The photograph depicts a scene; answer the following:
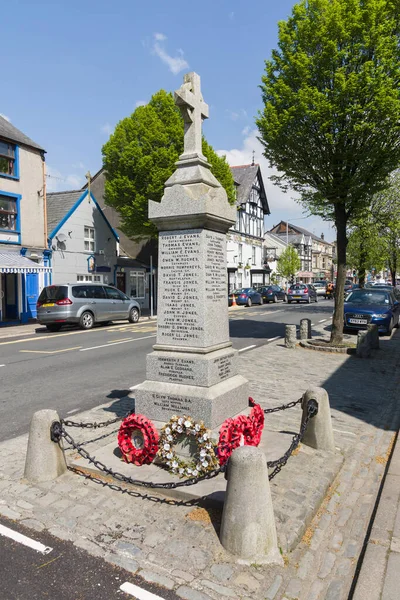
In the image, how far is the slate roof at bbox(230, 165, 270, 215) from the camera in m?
48.2

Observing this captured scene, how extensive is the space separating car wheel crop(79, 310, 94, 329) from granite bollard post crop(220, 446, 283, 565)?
53.7 ft

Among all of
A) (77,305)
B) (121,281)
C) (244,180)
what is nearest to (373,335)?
(77,305)

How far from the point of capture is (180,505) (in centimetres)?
388

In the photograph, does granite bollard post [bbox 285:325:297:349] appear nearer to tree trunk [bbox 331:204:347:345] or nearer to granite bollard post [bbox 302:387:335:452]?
tree trunk [bbox 331:204:347:345]

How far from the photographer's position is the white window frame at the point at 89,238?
27.7 meters

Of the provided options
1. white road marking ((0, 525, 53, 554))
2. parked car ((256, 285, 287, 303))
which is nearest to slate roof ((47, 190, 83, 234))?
parked car ((256, 285, 287, 303))

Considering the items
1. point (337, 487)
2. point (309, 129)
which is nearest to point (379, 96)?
point (309, 129)

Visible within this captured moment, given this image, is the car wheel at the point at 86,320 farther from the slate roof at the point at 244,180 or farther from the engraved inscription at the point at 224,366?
the slate roof at the point at 244,180

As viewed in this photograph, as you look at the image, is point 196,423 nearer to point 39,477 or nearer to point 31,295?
point 39,477

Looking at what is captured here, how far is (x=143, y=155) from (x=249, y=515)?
1006 inches

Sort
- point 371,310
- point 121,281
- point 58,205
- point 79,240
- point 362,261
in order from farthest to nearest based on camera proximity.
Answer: point 362,261, point 121,281, point 58,205, point 79,240, point 371,310

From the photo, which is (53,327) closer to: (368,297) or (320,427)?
(368,297)

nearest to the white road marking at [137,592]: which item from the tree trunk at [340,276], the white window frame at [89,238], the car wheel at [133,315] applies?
the tree trunk at [340,276]

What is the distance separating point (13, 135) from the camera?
2216 cm
